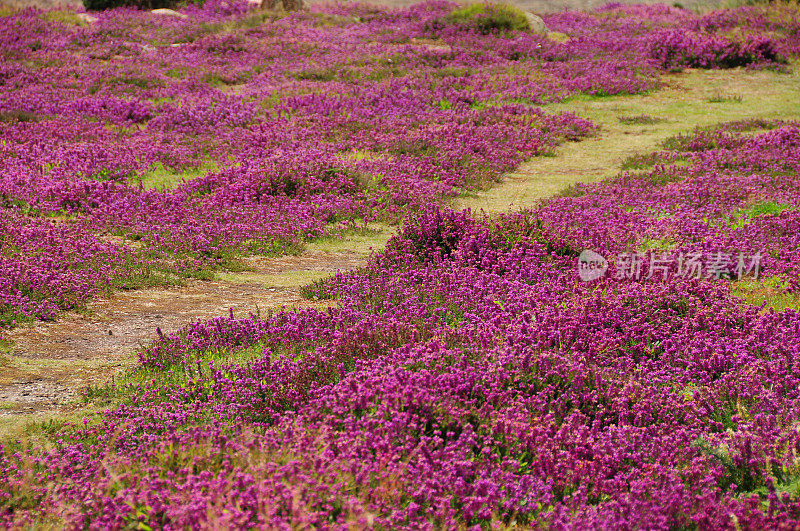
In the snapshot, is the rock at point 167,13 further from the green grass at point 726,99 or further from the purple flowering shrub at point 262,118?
the green grass at point 726,99

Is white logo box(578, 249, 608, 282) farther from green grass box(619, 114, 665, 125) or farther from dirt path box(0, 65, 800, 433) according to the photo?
green grass box(619, 114, 665, 125)

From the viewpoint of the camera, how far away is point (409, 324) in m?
6.17

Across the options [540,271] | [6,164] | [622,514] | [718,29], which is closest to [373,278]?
[540,271]

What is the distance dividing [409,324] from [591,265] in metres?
2.74

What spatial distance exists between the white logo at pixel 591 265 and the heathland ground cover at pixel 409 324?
0.50ft

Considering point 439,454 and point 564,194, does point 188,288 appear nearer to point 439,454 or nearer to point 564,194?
point 439,454

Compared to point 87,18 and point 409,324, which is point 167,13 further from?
point 409,324

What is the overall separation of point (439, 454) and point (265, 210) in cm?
723

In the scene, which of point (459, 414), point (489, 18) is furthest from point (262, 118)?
point (489, 18)

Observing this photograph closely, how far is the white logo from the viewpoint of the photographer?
7598 millimetres

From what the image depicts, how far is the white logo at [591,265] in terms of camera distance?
24.9 ft

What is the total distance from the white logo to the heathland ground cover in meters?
0.15

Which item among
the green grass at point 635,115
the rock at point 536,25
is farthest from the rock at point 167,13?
the green grass at point 635,115

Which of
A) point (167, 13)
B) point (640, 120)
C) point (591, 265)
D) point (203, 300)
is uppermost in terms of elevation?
point (167, 13)
